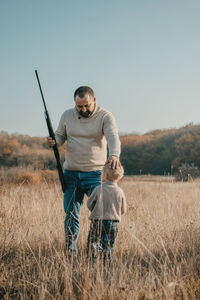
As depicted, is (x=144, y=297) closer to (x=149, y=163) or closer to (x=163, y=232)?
(x=163, y=232)

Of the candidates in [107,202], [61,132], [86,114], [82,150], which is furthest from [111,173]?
[61,132]

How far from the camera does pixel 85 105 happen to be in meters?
3.01

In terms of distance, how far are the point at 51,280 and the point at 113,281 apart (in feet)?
1.75

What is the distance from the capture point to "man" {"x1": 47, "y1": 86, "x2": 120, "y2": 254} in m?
3.06

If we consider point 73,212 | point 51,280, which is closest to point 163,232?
point 73,212

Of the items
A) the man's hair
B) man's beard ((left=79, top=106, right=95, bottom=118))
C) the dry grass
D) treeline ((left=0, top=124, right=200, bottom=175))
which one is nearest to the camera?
the dry grass

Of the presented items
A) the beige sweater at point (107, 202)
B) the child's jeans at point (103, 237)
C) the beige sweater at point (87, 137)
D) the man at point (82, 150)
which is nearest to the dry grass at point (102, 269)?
the child's jeans at point (103, 237)

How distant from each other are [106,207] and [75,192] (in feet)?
1.98

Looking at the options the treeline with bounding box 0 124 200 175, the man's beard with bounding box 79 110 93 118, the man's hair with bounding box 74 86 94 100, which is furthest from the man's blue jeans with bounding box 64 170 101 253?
the treeline with bounding box 0 124 200 175

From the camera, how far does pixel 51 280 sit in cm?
244

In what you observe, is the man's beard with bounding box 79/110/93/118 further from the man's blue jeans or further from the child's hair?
the child's hair

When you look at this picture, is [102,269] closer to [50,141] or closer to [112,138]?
[112,138]

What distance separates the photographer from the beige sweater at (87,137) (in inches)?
121

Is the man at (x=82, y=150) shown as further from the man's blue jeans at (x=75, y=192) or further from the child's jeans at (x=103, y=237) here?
the child's jeans at (x=103, y=237)
